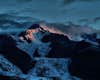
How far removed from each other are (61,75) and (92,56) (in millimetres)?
7835

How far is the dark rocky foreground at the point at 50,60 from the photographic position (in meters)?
88.8

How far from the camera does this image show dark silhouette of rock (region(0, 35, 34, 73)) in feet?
313

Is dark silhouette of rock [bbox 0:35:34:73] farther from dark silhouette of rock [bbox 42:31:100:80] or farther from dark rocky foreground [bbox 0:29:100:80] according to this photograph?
dark silhouette of rock [bbox 42:31:100:80]

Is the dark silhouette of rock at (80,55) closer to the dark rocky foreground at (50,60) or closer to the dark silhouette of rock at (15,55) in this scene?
the dark rocky foreground at (50,60)

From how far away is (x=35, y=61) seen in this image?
319 feet

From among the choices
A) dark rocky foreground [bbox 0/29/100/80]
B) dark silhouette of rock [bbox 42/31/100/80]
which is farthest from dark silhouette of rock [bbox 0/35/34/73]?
dark silhouette of rock [bbox 42/31/100/80]

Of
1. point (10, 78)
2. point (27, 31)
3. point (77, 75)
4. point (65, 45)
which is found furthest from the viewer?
point (27, 31)

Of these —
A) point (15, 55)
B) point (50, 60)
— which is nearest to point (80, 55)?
point (50, 60)

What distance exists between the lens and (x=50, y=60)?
98312 mm

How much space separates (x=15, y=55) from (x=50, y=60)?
729 cm

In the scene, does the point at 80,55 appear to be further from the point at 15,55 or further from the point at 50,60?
the point at 15,55

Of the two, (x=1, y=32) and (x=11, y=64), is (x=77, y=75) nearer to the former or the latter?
(x=11, y=64)

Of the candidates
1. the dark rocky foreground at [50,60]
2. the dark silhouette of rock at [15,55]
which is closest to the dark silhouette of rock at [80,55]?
the dark rocky foreground at [50,60]

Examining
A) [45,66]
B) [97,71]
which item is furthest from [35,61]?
[97,71]
